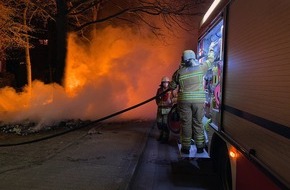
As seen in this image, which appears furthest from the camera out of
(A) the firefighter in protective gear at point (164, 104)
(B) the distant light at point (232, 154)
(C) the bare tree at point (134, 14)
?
(C) the bare tree at point (134, 14)

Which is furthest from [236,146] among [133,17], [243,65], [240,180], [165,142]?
[133,17]

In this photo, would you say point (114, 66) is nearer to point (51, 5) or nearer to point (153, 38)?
point (153, 38)

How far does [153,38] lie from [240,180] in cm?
1350

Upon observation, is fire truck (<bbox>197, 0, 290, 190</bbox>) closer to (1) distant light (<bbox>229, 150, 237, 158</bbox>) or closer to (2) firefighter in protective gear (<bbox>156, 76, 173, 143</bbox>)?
(1) distant light (<bbox>229, 150, 237, 158</bbox>)

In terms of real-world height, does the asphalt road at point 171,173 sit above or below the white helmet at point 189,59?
below

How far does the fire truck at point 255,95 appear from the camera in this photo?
2793mm

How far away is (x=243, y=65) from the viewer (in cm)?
409

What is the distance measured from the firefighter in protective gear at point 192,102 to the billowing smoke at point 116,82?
773cm

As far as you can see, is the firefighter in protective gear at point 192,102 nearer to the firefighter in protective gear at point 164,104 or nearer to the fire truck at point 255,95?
the fire truck at point 255,95

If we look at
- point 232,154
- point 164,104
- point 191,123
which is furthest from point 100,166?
point 164,104

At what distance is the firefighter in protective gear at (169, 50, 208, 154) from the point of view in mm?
6773

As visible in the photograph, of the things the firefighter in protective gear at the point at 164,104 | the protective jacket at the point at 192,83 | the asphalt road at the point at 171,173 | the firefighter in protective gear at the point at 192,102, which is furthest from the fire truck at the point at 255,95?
the firefighter in protective gear at the point at 164,104

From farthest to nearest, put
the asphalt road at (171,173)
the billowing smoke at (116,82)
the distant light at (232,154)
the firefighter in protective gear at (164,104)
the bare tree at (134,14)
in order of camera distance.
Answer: the bare tree at (134,14), the billowing smoke at (116,82), the firefighter in protective gear at (164,104), the asphalt road at (171,173), the distant light at (232,154)

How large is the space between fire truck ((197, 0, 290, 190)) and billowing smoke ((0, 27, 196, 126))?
383 inches
